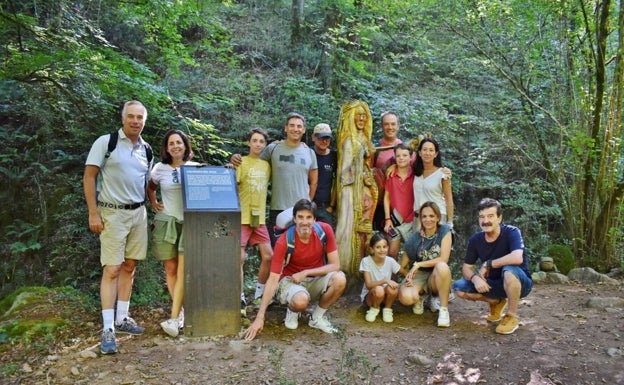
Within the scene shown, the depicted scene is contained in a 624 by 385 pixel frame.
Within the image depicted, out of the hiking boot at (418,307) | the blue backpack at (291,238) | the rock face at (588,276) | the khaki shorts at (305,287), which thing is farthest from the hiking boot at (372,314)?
the rock face at (588,276)

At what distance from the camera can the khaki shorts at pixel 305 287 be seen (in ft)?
15.1

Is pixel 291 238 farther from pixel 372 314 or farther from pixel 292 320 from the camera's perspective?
pixel 372 314

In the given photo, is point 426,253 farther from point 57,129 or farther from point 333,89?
point 57,129

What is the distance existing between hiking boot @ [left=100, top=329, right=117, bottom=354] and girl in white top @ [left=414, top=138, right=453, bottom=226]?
3.36 meters

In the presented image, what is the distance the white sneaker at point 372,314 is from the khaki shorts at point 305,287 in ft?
2.12

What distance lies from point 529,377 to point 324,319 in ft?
6.26

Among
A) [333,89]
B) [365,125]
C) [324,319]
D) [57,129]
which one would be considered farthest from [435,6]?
[57,129]

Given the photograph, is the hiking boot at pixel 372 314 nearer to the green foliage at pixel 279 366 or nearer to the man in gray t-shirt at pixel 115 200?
the green foliage at pixel 279 366

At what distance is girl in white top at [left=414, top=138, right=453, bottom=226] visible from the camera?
17.2 feet

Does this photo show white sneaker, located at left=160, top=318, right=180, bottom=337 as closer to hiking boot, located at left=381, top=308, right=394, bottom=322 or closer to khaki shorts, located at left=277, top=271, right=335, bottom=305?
khaki shorts, located at left=277, top=271, right=335, bottom=305

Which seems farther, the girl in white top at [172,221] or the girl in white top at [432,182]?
the girl in white top at [432,182]

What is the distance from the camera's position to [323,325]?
471cm

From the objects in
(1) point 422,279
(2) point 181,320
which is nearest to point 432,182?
(1) point 422,279

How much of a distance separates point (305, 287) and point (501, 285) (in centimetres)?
199
